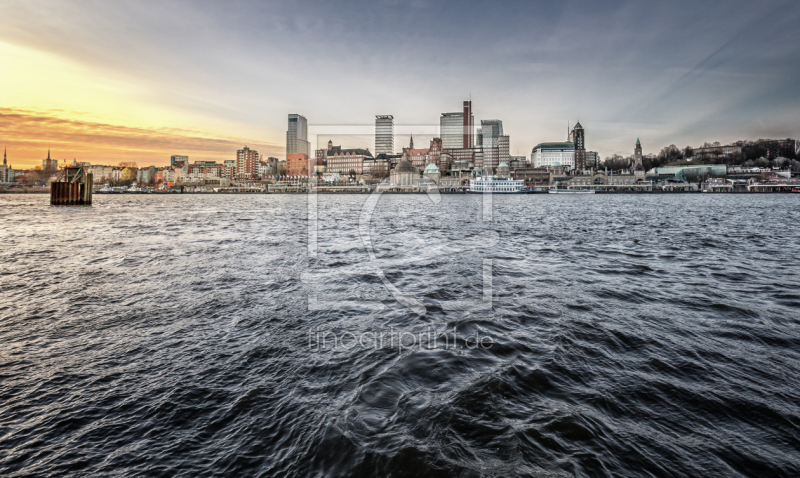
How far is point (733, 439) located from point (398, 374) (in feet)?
11.9

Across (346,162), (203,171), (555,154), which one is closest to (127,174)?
(203,171)

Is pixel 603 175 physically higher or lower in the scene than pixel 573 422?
higher

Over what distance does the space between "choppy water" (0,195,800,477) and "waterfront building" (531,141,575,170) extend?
18568 cm

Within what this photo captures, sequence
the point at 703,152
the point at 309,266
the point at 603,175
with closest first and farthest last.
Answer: the point at 309,266 → the point at 603,175 → the point at 703,152

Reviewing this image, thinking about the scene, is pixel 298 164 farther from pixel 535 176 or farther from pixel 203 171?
pixel 535 176

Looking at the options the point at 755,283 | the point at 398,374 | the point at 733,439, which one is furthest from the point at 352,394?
the point at 755,283

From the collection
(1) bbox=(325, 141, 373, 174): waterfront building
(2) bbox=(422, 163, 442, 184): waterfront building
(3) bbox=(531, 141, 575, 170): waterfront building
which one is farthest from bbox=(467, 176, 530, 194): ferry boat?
(1) bbox=(325, 141, 373, 174): waterfront building

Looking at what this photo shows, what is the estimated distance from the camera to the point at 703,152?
541 feet

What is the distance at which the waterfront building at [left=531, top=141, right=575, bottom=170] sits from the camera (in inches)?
7067

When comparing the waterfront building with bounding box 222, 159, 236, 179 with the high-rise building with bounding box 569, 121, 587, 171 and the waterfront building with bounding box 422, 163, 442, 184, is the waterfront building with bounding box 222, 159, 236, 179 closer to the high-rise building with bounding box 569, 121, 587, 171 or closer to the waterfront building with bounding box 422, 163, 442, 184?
the waterfront building with bounding box 422, 163, 442, 184

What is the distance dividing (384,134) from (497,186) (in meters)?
85.1

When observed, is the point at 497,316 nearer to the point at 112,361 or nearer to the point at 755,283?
the point at 112,361

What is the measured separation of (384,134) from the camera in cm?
19700

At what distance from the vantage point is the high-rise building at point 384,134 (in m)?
196
